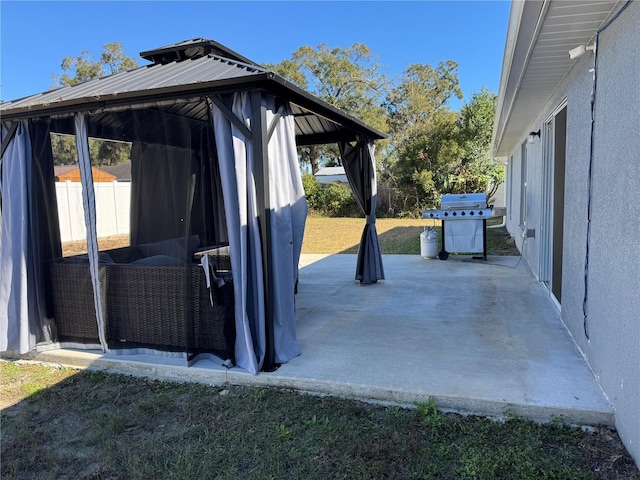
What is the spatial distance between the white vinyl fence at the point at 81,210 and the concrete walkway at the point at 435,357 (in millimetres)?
1100

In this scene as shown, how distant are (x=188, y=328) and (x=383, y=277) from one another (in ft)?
12.2

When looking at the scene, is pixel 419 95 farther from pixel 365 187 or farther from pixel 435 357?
pixel 435 357

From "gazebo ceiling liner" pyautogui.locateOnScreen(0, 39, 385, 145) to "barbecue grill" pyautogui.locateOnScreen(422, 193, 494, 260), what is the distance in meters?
4.15

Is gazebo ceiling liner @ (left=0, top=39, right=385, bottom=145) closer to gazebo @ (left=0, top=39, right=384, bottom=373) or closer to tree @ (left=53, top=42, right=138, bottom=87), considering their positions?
gazebo @ (left=0, top=39, right=384, bottom=373)

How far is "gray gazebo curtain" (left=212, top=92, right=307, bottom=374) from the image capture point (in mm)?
3338

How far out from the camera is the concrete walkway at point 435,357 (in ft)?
9.35

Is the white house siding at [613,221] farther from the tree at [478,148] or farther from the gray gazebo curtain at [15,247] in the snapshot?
the tree at [478,148]

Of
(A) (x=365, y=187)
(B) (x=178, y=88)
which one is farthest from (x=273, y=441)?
(A) (x=365, y=187)

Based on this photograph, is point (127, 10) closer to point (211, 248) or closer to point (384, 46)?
point (211, 248)

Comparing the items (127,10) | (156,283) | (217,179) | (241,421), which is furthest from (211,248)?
(127,10)

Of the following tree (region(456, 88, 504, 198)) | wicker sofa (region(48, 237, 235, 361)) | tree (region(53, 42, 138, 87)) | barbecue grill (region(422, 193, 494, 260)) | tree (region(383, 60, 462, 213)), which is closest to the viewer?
wicker sofa (region(48, 237, 235, 361))

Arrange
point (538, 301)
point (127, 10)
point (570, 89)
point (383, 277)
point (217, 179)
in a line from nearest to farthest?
point (570, 89), point (217, 179), point (538, 301), point (383, 277), point (127, 10)

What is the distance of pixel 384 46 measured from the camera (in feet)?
91.2

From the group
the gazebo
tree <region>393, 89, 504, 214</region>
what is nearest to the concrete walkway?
the gazebo
